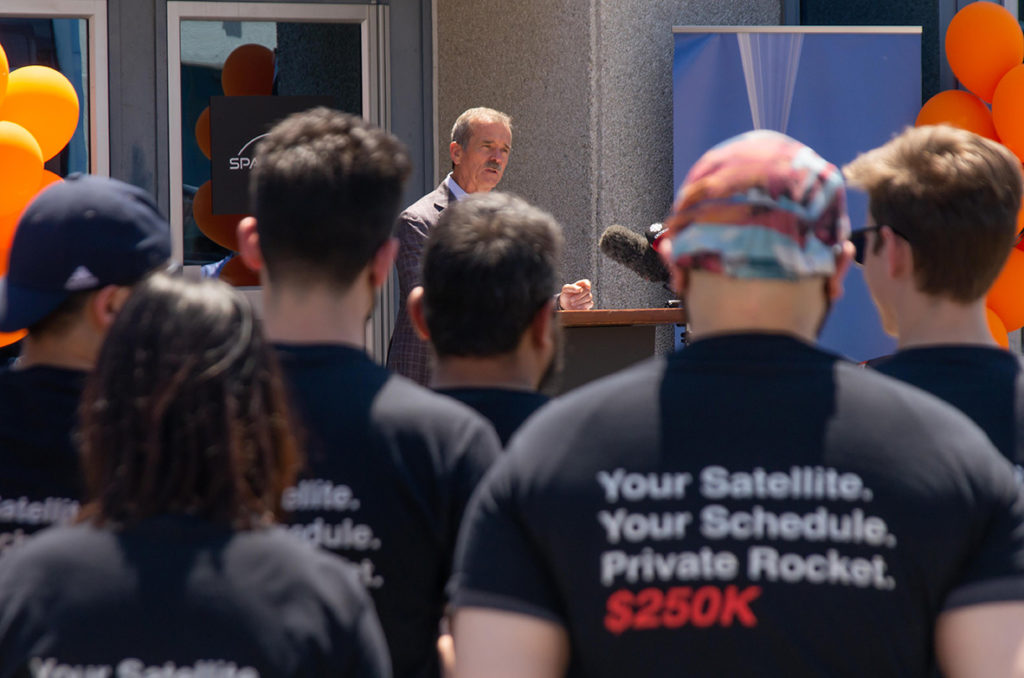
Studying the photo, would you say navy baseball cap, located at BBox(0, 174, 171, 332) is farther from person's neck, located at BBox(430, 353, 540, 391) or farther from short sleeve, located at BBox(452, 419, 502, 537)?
short sleeve, located at BBox(452, 419, 502, 537)

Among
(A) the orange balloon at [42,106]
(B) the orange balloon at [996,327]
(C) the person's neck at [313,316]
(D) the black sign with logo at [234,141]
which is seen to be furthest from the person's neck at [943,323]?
(D) the black sign with logo at [234,141]

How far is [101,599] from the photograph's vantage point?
1305 millimetres

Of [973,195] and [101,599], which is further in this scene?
[973,195]

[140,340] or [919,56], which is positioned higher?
[919,56]

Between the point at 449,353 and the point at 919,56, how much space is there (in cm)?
479

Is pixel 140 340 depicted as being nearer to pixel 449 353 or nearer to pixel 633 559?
pixel 633 559

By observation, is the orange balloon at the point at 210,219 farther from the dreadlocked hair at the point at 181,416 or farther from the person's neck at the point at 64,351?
the dreadlocked hair at the point at 181,416

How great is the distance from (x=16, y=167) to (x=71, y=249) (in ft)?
8.76

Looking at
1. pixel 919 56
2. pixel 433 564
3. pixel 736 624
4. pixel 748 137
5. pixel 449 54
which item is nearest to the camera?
pixel 736 624

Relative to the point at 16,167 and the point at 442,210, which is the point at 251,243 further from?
the point at 442,210

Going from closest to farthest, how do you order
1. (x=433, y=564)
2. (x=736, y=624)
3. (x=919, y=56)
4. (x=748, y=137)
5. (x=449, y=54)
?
(x=736, y=624) → (x=748, y=137) → (x=433, y=564) → (x=919, y=56) → (x=449, y=54)

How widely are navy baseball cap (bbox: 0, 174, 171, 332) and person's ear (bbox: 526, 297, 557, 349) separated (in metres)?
0.65

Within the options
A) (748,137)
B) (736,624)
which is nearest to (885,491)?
(736,624)

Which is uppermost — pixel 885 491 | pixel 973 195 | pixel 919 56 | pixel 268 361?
pixel 919 56
